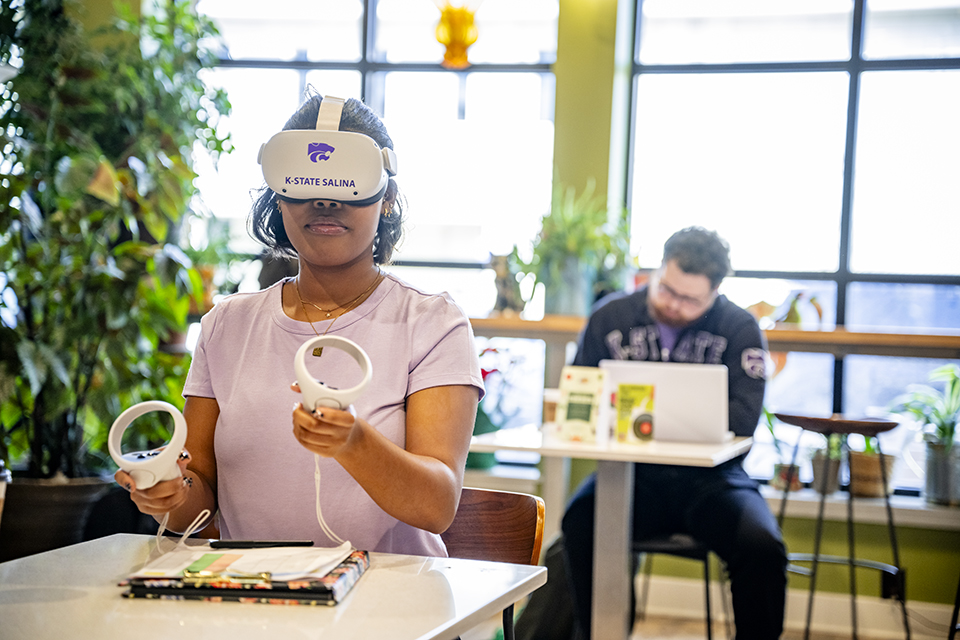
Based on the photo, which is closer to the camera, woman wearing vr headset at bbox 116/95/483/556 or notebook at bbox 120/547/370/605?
notebook at bbox 120/547/370/605

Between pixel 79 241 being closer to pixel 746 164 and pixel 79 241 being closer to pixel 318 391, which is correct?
pixel 318 391

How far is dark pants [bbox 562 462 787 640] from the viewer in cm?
259

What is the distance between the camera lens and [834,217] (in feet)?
13.6

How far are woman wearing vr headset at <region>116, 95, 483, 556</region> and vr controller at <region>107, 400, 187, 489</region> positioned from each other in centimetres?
2

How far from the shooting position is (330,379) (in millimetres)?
1335

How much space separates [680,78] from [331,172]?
136 inches

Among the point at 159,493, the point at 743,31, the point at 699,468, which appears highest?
the point at 743,31

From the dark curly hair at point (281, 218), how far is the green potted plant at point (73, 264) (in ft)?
5.48

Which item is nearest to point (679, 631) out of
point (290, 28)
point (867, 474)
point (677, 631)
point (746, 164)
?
point (677, 631)

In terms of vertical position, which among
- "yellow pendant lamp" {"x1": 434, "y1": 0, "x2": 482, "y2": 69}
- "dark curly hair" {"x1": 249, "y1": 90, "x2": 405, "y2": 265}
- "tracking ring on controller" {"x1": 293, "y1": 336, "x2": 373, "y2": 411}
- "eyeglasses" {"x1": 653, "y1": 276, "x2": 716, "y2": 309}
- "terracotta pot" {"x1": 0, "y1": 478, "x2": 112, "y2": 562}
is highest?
"yellow pendant lamp" {"x1": 434, "y1": 0, "x2": 482, "y2": 69}

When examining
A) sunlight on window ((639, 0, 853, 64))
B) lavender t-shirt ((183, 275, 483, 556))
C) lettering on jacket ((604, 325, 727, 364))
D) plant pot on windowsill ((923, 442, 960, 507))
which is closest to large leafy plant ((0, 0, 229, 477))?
lettering on jacket ((604, 325, 727, 364))

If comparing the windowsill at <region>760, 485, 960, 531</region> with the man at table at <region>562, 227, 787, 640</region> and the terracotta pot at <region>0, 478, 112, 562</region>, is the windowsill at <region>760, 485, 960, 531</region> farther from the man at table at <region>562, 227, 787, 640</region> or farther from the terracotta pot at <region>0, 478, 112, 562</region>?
the terracotta pot at <region>0, 478, 112, 562</region>

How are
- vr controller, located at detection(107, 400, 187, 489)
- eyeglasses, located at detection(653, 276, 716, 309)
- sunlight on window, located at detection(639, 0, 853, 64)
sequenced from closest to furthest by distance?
1. vr controller, located at detection(107, 400, 187, 489)
2. eyeglasses, located at detection(653, 276, 716, 309)
3. sunlight on window, located at detection(639, 0, 853, 64)

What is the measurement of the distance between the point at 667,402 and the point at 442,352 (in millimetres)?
1584
